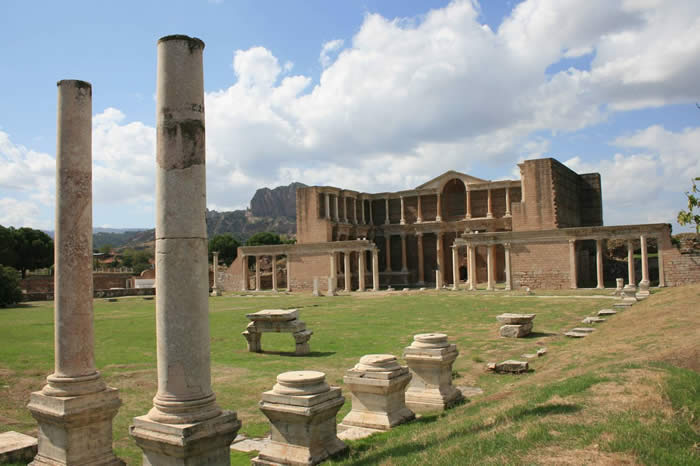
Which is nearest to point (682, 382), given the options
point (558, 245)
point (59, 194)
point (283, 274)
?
point (59, 194)

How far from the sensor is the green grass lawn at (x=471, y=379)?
18.5ft

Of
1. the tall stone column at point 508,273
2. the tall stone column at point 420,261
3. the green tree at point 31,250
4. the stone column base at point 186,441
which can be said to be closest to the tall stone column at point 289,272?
the tall stone column at point 420,261

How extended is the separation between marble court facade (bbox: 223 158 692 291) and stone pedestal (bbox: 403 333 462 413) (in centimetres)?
3082

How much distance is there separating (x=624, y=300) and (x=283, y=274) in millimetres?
41044

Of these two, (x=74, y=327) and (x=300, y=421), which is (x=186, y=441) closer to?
(x=300, y=421)

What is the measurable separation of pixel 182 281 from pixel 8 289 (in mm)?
39412

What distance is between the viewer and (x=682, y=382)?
7320 mm

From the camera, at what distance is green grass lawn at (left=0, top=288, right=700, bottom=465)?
5648 mm

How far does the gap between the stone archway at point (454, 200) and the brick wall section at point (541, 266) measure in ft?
56.1

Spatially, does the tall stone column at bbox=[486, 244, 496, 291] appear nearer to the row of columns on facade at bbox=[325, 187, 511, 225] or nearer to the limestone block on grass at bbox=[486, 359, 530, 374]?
the row of columns on facade at bbox=[325, 187, 511, 225]

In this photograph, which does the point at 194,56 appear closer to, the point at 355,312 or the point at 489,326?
the point at 489,326

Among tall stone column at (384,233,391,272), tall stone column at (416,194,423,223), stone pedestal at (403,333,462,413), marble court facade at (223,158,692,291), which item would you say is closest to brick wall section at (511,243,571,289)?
marble court facade at (223,158,692,291)

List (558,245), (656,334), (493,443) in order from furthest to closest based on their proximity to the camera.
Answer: (558,245) < (656,334) < (493,443)

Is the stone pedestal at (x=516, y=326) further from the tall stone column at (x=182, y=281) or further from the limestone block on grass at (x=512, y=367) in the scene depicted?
the tall stone column at (x=182, y=281)
